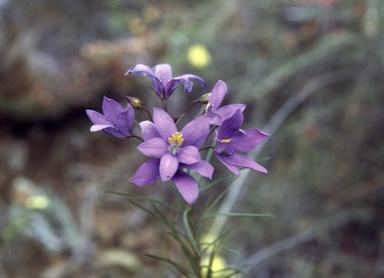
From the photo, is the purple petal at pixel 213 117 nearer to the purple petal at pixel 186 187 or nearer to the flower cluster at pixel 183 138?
the flower cluster at pixel 183 138

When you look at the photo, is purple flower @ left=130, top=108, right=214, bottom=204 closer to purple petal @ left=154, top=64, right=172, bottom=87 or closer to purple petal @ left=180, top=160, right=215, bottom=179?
purple petal @ left=180, top=160, right=215, bottom=179

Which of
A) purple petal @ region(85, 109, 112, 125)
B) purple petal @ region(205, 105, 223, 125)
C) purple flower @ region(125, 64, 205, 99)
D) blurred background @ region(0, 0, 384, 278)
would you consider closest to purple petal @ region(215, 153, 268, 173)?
purple petal @ region(205, 105, 223, 125)

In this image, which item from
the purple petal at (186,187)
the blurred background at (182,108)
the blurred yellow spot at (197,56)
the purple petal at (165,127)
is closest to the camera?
the purple petal at (186,187)

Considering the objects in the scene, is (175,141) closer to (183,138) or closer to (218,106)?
(183,138)

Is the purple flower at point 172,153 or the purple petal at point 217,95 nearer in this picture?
the purple flower at point 172,153

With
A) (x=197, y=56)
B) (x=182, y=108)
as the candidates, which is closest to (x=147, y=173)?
(x=197, y=56)

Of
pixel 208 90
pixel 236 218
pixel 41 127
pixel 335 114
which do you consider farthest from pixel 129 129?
pixel 41 127

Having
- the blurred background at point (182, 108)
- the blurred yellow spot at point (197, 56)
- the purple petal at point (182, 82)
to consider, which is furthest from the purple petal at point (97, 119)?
the blurred yellow spot at point (197, 56)
